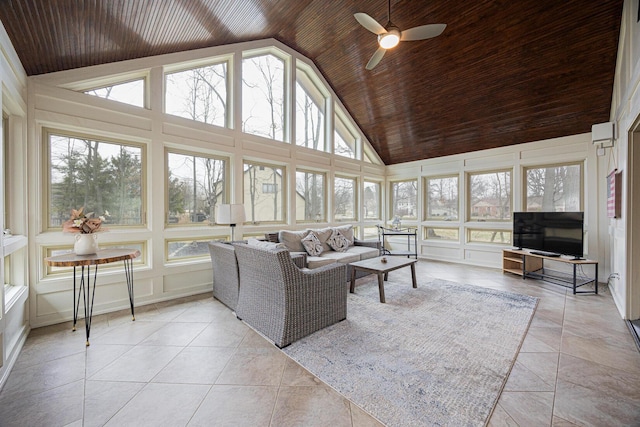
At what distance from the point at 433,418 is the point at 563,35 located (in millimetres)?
4821

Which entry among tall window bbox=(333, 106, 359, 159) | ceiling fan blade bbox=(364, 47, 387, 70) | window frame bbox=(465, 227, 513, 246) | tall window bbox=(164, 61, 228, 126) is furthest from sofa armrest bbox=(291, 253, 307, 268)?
window frame bbox=(465, 227, 513, 246)

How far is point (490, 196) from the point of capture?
582 centimetres

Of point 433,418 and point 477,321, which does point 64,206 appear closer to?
point 433,418

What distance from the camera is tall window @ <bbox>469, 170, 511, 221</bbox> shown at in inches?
221

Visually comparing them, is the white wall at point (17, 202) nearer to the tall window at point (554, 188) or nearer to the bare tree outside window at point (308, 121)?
Result: the bare tree outside window at point (308, 121)

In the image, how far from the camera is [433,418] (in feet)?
5.08

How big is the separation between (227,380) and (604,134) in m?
5.34

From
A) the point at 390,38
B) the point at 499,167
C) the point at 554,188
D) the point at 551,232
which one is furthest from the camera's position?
the point at 499,167

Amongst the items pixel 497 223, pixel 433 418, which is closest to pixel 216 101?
pixel 433 418

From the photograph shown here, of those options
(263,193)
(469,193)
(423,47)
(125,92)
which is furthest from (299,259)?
(469,193)

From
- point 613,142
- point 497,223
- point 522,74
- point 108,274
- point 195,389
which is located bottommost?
point 195,389

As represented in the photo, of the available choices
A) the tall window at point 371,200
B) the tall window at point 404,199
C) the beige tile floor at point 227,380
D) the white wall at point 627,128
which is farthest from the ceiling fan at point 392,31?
the tall window at point 404,199

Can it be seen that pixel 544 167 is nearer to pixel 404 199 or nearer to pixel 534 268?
pixel 534 268

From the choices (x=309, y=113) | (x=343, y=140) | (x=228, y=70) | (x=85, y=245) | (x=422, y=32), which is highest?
(x=228, y=70)
